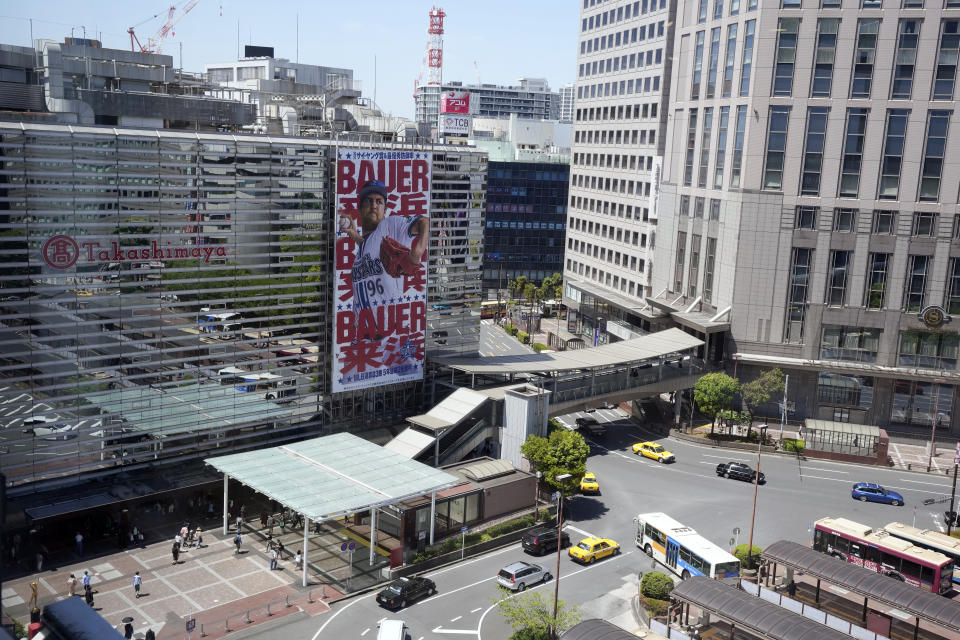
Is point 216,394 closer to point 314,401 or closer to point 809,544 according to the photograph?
point 314,401

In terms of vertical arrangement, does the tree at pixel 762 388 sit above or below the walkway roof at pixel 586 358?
below

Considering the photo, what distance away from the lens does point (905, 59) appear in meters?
85.8

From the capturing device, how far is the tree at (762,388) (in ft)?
286

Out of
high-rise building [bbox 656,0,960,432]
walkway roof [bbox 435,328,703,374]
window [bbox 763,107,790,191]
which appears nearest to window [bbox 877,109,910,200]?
high-rise building [bbox 656,0,960,432]

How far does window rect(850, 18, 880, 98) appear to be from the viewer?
86375 millimetres

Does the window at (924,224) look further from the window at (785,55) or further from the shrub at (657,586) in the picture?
the shrub at (657,586)

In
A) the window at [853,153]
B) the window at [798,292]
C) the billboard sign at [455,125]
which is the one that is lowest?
the window at [798,292]

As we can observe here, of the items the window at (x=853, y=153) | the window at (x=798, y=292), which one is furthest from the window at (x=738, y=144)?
the window at (x=853, y=153)

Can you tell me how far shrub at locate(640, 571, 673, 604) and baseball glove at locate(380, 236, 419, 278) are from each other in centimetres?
3289

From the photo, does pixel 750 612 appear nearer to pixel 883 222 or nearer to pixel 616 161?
pixel 883 222

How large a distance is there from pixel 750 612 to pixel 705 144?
65048mm

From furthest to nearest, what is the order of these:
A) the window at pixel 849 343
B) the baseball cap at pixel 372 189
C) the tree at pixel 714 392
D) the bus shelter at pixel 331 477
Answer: the window at pixel 849 343 < the tree at pixel 714 392 < the baseball cap at pixel 372 189 < the bus shelter at pixel 331 477

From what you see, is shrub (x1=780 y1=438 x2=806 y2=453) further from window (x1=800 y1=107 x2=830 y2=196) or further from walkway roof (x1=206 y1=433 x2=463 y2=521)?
walkway roof (x1=206 y1=433 x2=463 y2=521)

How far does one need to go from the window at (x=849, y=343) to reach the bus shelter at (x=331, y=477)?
4979 centimetres
